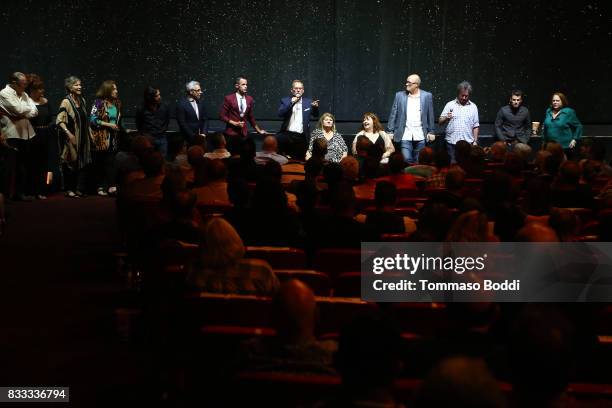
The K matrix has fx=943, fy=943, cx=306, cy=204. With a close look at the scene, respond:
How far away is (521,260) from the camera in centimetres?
438

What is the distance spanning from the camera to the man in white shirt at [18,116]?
10391mm

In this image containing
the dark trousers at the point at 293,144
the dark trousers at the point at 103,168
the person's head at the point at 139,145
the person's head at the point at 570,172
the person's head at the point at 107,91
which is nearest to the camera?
the person's head at the point at 570,172

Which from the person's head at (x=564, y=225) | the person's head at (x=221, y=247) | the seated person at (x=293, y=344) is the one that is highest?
the person's head at (x=564, y=225)

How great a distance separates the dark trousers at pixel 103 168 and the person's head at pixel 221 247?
7290mm

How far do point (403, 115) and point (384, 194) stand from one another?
7.09 metres

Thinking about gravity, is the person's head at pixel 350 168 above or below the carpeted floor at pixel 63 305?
above

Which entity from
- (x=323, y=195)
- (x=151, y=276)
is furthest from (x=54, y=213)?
(x=151, y=276)

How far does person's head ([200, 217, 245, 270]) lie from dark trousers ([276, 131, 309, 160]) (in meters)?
5.41

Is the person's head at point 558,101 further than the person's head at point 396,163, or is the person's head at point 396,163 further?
the person's head at point 558,101

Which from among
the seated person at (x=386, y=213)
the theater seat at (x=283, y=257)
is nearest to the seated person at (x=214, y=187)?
the seated person at (x=386, y=213)

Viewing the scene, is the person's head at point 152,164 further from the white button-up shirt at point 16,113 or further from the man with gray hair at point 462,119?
the man with gray hair at point 462,119

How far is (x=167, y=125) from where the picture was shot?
1195 cm

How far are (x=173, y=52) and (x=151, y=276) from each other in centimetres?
951

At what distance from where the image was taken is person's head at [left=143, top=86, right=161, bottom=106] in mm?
11680
